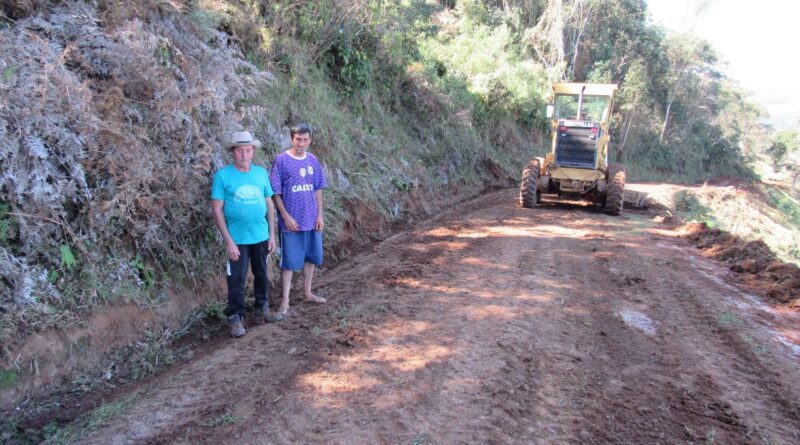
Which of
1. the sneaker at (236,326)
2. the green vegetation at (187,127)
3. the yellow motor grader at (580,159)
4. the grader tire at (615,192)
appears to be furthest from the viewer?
the yellow motor grader at (580,159)

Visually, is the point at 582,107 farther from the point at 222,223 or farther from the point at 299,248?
the point at 222,223

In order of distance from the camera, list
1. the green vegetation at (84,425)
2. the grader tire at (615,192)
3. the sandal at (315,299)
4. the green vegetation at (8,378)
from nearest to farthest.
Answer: the green vegetation at (84,425) → the green vegetation at (8,378) → the sandal at (315,299) → the grader tire at (615,192)

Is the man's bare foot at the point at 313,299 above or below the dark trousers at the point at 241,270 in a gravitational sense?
below

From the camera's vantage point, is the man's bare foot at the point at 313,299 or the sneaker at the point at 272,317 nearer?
the sneaker at the point at 272,317

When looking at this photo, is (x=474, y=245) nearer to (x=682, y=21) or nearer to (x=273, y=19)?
(x=273, y=19)

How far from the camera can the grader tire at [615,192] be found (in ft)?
37.6

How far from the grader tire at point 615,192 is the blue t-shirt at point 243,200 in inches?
358

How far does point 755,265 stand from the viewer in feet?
24.6

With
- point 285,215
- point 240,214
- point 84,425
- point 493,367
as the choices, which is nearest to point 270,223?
point 285,215

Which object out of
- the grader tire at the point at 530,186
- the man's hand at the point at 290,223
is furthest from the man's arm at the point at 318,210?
the grader tire at the point at 530,186

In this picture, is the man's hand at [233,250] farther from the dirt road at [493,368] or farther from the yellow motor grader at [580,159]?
the yellow motor grader at [580,159]

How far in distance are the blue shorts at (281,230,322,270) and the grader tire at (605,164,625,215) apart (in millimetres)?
8391

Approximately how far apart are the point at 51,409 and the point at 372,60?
10033mm

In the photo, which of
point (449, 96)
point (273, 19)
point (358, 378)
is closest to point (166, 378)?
point (358, 378)
